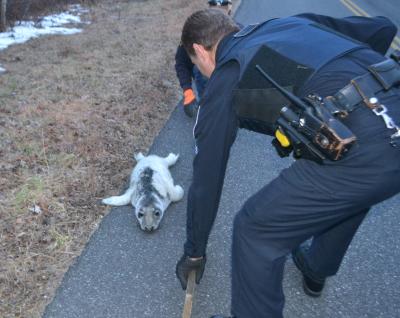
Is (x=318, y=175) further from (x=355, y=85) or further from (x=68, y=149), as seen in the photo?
(x=68, y=149)

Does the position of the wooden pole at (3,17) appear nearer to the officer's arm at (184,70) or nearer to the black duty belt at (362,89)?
the officer's arm at (184,70)

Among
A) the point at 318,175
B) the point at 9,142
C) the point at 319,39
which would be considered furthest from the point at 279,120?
the point at 9,142

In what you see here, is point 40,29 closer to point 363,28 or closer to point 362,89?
point 363,28

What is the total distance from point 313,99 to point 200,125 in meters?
0.67

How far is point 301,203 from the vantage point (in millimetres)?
2205

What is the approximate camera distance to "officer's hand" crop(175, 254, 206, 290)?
125 inches

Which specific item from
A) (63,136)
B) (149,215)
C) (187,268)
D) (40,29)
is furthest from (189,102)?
(40,29)

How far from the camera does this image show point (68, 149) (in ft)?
17.1

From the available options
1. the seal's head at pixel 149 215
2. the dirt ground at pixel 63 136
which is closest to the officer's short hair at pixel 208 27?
the seal's head at pixel 149 215

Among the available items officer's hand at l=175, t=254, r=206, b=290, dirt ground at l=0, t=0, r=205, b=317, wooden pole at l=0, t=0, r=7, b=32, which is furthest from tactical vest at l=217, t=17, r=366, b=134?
wooden pole at l=0, t=0, r=7, b=32

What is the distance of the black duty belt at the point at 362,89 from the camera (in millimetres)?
2127

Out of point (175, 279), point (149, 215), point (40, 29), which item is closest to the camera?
point (175, 279)

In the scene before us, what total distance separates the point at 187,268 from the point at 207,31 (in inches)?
65.2

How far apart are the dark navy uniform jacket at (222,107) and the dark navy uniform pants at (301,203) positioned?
8.9 inches
